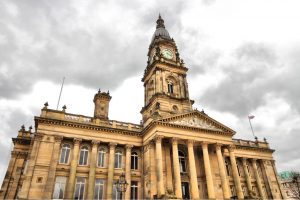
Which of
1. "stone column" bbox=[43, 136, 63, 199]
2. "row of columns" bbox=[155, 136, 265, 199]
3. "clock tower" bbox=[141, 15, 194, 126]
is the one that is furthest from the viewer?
"clock tower" bbox=[141, 15, 194, 126]

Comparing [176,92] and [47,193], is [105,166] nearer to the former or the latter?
[47,193]

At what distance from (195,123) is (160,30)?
25.7 metres

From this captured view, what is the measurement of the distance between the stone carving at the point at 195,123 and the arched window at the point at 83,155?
1204 cm

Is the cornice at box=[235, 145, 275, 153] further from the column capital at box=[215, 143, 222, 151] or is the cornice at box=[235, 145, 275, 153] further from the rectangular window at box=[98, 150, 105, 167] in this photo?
the rectangular window at box=[98, 150, 105, 167]

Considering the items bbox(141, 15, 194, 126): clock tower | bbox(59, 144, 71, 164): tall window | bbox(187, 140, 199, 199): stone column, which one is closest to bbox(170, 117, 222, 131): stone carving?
bbox(187, 140, 199, 199): stone column

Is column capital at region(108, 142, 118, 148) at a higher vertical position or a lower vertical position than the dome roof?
lower

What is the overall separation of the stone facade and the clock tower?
69 cm

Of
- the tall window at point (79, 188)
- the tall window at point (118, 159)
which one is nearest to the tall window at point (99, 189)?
the tall window at point (79, 188)

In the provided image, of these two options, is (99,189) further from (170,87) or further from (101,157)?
(170,87)

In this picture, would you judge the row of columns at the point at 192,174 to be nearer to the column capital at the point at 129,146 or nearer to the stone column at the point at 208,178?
the stone column at the point at 208,178

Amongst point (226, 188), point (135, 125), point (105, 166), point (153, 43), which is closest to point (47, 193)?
point (105, 166)

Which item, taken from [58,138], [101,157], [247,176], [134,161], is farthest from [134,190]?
[247,176]

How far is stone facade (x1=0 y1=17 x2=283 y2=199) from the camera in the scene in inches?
1088

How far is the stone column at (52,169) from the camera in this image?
2598 centimetres
